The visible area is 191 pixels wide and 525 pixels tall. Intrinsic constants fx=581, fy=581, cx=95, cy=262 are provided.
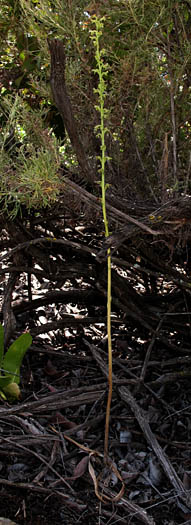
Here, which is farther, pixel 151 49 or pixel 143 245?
pixel 143 245

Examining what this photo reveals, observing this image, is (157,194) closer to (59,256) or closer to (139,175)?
(139,175)

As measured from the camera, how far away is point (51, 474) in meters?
1.64

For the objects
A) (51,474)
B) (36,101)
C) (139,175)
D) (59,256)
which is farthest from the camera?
(59,256)

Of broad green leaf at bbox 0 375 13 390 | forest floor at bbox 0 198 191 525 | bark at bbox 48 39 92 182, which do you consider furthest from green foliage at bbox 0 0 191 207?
broad green leaf at bbox 0 375 13 390

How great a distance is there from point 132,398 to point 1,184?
79cm

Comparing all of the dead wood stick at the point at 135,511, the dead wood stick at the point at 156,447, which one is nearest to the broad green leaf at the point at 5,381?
the dead wood stick at the point at 156,447

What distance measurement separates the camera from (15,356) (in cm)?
190

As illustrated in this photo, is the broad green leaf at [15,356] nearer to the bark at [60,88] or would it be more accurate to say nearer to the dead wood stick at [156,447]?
the dead wood stick at [156,447]

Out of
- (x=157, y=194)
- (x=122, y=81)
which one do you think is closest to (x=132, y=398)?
(x=157, y=194)

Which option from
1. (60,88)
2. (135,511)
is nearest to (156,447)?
(135,511)

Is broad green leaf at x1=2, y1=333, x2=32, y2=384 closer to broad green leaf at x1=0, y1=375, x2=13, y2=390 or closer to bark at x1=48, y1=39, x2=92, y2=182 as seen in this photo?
broad green leaf at x1=0, y1=375, x2=13, y2=390

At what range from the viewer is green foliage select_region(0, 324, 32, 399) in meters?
1.88

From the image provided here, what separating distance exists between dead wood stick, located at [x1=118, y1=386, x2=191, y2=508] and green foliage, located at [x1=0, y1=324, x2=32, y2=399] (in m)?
0.34

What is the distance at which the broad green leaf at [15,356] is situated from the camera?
188cm
